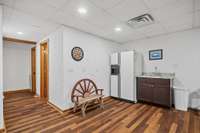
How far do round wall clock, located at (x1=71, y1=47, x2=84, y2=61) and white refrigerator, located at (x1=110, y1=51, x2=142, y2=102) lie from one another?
1.49 metres

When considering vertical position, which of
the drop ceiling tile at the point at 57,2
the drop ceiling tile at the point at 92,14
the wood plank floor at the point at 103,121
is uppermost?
the drop ceiling tile at the point at 57,2

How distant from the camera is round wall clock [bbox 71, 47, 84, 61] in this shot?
3.15m

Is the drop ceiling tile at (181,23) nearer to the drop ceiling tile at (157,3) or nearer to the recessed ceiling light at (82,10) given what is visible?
the drop ceiling tile at (157,3)

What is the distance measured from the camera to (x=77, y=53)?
3.24 meters

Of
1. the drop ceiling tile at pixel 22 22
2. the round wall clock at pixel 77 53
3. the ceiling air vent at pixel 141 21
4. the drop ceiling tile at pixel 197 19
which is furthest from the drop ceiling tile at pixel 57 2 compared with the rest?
the drop ceiling tile at pixel 197 19

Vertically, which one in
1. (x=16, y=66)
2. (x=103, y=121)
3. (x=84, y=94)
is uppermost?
(x=16, y=66)

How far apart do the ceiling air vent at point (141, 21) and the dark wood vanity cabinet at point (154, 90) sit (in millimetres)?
1751

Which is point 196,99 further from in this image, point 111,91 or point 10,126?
point 10,126

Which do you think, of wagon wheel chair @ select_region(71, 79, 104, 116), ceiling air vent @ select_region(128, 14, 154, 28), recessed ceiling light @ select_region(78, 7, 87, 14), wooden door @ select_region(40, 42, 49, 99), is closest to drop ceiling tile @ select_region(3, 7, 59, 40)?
recessed ceiling light @ select_region(78, 7, 87, 14)

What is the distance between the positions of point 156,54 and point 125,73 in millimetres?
1329

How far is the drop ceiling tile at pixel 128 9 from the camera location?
1.98 meters

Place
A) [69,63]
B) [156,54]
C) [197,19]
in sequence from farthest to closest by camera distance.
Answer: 1. [156,54]
2. [69,63]
3. [197,19]

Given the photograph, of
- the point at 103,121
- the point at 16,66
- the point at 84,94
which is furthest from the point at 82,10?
the point at 16,66

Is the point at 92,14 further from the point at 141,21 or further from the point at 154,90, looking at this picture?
the point at 154,90
